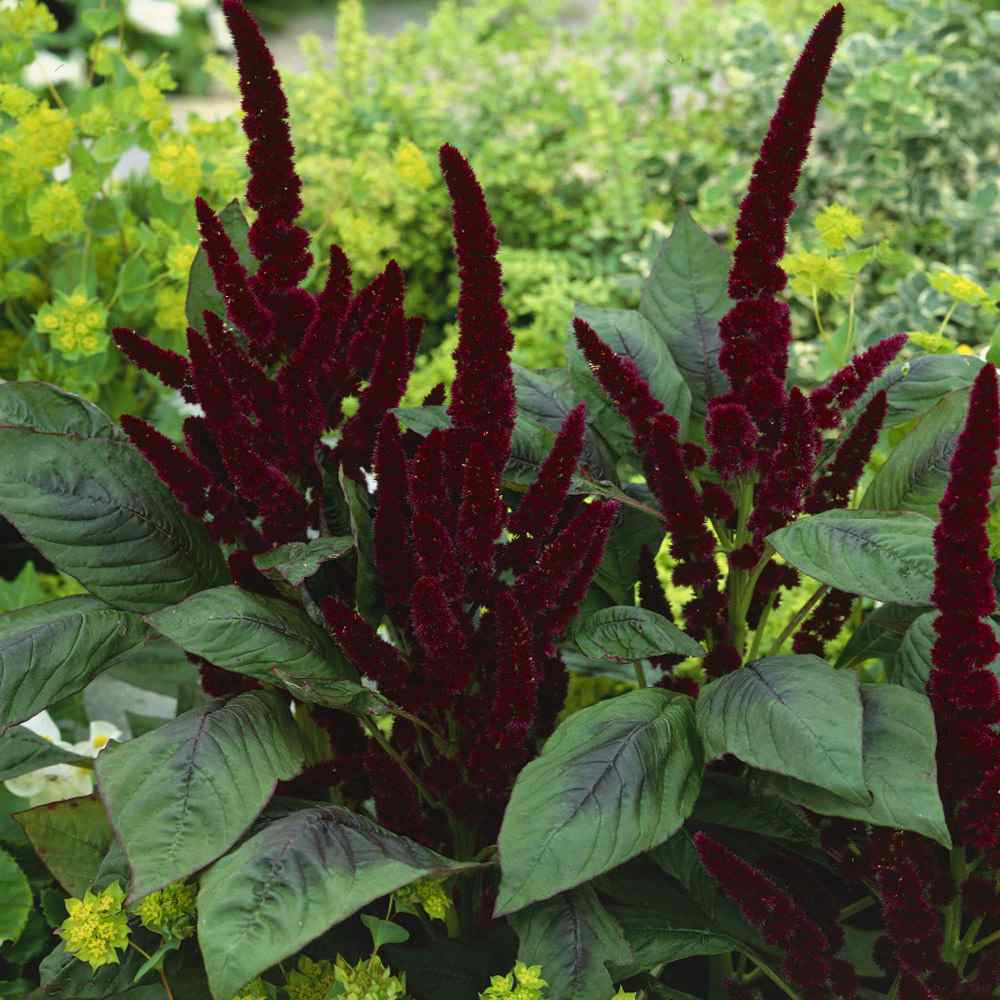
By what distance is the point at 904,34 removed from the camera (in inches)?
125

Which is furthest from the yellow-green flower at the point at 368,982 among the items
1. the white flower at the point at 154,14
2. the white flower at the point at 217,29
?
the white flower at the point at 217,29

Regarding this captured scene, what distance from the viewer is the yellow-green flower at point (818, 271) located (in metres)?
1.53

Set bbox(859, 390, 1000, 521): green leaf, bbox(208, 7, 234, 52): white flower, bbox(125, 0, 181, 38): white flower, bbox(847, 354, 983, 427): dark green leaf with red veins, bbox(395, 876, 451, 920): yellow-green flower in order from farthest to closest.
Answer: bbox(208, 7, 234, 52): white flower
bbox(125, 0, 181, 38): white flower
bbox(847, 354, 983, 427): dark green leaf with red veins
bbox(859, 390, 1000, 521): green leaf
bbox(395, 876, 451, 920): yellow-green flower

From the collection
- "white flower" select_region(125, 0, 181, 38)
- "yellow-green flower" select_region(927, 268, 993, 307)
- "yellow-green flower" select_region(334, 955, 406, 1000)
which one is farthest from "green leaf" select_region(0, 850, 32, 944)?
"white flower" select_region(125, 0, 181, 38)

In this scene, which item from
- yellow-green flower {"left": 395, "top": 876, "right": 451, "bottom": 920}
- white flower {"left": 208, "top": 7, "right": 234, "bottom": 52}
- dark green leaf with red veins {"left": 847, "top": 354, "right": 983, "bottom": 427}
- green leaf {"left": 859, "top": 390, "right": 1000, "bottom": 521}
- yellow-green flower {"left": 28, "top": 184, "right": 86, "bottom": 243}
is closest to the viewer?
yellow-green flower {"left": 395, "top": 876, "right": 451, "bottom": 920}

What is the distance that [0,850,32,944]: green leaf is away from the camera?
127 cm

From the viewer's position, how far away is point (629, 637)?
1093 millimetres

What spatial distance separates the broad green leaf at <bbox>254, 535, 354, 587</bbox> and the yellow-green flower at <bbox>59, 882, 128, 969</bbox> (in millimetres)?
278

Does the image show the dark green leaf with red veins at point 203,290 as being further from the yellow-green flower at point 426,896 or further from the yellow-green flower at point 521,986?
the yellow-green flower at point 521,986

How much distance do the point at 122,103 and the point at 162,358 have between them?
3.31 feet

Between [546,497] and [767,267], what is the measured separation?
Result: 0.28 metres

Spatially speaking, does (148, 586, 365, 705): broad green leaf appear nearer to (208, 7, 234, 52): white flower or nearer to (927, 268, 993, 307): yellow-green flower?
(927, 268, 993, 307): yellow-green flower

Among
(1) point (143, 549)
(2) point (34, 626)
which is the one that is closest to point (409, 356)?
(1) point (143, 549)

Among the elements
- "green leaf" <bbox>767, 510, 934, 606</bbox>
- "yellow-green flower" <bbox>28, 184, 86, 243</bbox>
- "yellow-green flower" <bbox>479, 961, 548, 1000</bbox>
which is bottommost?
"yellow-green flower" <bbox>479, 961, 548, 1000</bbox>
